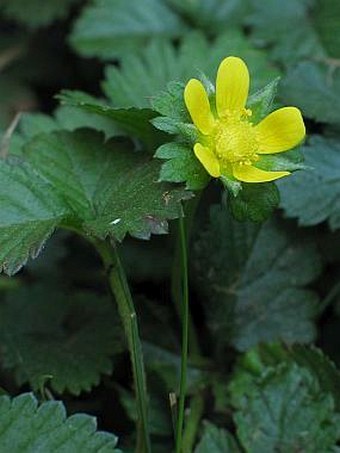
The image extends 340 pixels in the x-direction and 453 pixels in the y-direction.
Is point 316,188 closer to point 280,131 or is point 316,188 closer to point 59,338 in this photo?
point 280,131

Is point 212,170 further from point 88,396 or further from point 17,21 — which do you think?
point 17,21

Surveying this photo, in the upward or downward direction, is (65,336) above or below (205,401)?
above

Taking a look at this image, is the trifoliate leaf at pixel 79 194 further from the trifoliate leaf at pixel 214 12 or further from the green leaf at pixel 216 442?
the trifoliate leaf at pixel 214 12

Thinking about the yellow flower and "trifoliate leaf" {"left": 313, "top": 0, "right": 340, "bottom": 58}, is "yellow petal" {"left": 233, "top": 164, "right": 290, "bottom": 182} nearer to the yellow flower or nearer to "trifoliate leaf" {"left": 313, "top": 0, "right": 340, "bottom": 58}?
the yellow flower

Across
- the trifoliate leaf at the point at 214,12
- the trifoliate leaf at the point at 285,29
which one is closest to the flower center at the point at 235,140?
the trifoliate leaf at the point at 285,29

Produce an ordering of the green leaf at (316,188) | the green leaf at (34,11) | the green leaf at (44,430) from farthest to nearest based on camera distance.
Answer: the green leaf at (34,11)
the green leaf at (316,188)
the green leaf at (44,430)

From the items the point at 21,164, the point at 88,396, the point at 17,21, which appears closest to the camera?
the point at 21,164

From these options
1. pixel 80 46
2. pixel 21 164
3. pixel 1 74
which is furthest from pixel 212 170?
pixel 1 74
